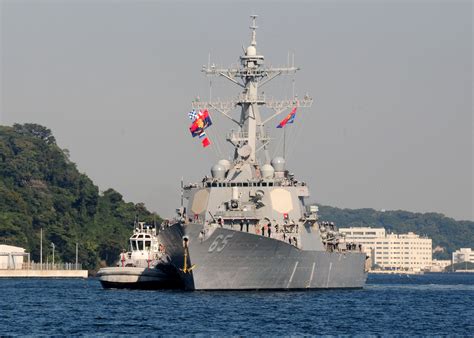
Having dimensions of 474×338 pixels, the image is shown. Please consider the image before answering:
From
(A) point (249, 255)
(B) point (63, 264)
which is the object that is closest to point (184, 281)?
(A) point (249, 255)

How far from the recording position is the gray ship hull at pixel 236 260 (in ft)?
231

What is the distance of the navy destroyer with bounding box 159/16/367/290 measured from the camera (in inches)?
2803

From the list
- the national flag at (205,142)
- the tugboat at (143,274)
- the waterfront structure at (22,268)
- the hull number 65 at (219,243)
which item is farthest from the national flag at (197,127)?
the waterfront structure at (22,268)

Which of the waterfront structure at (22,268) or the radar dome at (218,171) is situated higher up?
the radar dome at (218,171)

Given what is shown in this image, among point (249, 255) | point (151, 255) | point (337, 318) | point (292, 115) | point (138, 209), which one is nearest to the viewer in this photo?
point (337, 318)

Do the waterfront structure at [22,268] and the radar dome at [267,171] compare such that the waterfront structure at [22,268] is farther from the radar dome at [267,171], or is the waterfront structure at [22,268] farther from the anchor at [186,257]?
the anchor at [186,257]

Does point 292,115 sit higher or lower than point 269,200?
higher

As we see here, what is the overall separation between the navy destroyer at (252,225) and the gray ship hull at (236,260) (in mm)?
59

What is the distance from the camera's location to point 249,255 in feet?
233

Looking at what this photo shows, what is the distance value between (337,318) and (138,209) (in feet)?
359

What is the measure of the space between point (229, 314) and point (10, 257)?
256 ft

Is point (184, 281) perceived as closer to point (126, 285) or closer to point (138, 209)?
point (126, 285)

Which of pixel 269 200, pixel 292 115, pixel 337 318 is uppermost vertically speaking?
pixel 292 115

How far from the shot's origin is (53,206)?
164875mm
